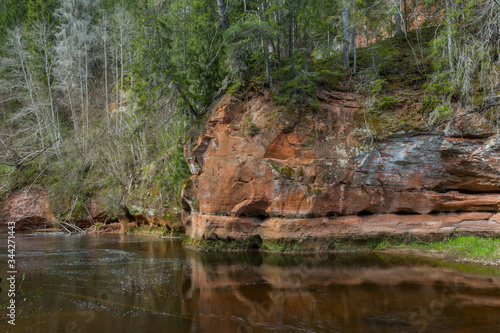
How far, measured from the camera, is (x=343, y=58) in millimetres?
14672

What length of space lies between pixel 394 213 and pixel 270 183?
4.77 metres

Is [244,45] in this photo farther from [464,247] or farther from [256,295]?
[464,247]

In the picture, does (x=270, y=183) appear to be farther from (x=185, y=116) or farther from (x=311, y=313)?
(x=311, y=313)

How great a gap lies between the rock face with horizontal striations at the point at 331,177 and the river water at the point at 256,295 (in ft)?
5.35

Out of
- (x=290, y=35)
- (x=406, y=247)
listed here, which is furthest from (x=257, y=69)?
(x=406, y=247)

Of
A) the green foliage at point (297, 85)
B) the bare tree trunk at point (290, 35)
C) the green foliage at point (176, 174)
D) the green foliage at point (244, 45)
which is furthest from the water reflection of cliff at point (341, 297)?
the bare tree trunk at point (290, 35)

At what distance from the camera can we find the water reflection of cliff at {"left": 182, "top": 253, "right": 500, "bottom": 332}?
5617 millimetres

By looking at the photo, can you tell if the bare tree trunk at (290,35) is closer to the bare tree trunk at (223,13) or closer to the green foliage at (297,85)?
the green foliage at (297,85)

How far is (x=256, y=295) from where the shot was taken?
24.2ft

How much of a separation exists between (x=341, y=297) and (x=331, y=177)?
20.5ft

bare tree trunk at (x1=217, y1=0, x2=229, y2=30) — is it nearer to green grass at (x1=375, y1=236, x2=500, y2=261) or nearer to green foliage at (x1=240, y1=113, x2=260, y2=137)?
green foliage at (x1=240, y1=113, x2=260, y2=137)

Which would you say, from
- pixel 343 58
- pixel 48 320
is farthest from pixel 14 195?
pixel 343 58

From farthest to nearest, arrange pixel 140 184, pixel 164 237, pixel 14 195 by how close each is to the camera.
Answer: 1. pixel 14 195
2. pixel 140 184
3. pixel 164 237

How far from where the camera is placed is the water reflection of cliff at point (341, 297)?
18.4ft
